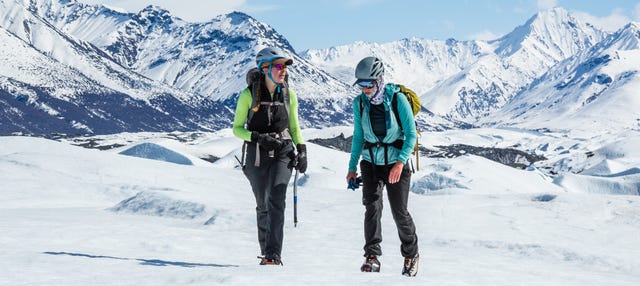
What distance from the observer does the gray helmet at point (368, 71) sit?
8328mm

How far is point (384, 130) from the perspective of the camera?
834cm

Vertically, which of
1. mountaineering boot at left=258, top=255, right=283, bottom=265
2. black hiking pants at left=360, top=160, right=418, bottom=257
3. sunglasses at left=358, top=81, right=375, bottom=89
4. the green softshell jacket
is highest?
sunglasses at left=358, top=81, right=375, bottom=89

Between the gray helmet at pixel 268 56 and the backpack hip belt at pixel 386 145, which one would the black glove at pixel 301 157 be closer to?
the backpack hip belt at pixel 386 145

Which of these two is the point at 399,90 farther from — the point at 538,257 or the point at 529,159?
the point at 529,159

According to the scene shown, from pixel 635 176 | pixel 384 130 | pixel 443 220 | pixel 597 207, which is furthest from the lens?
pixel 635 176

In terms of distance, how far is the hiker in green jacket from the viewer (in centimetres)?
890

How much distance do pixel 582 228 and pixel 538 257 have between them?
4616 millimetres

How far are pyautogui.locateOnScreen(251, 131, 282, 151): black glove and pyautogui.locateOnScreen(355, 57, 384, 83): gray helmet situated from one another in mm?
1463

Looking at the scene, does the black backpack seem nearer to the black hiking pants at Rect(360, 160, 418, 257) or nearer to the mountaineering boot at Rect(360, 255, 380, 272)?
the black hiking pants at Rect(360, 160, 418, 257)

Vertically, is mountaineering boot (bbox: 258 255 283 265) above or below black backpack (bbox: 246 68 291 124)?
below

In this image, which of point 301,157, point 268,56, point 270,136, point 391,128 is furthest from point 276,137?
point 391,128

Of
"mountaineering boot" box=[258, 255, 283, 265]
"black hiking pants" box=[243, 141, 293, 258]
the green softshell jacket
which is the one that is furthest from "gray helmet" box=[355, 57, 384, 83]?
"mountaineering boot" box=[258, 255, 283, 265]

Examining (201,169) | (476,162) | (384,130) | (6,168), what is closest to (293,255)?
(384,130)

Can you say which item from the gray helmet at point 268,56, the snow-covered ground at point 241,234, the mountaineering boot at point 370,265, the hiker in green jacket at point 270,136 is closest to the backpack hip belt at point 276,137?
the hiker in green jacket at point 270,136
